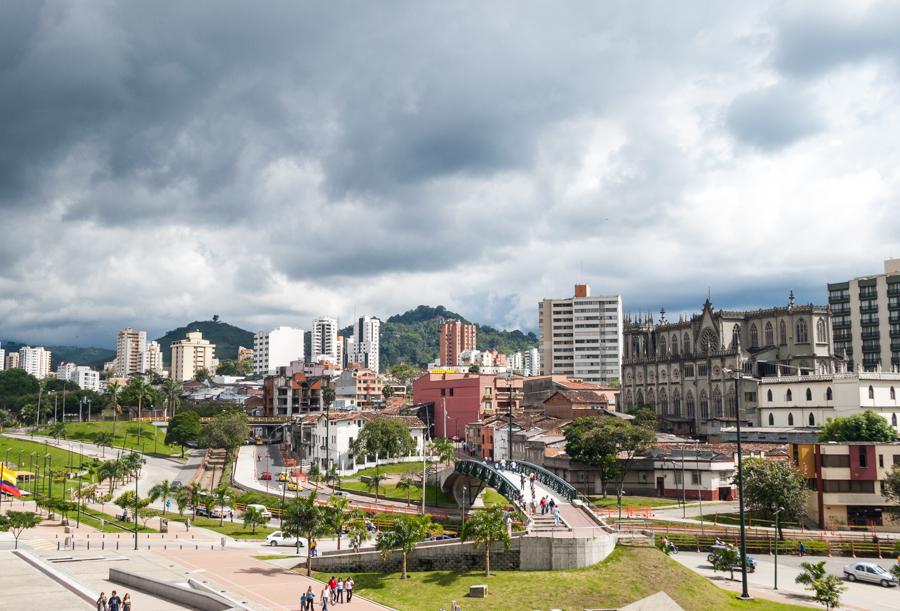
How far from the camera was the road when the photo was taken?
5594 cm

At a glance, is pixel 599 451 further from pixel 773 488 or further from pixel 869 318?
pixel 869 318

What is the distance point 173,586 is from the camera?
50.9 m

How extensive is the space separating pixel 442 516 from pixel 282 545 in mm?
19930

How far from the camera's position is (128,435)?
177750 mm

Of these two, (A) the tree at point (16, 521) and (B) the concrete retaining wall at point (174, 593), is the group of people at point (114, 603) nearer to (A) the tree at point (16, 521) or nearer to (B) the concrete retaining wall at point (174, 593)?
(B) the concrete retaining wall at point (174, 593)

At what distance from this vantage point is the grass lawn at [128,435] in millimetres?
165025

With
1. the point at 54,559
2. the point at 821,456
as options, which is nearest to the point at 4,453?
the point at 54,559

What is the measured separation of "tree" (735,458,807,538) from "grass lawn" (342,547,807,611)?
24.5 meters

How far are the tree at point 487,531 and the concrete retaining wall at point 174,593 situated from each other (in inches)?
622

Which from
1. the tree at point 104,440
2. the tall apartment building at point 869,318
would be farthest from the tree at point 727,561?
the tall apartment building at point 869,318

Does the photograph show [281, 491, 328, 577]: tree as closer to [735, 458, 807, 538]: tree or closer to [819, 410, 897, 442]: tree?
[735, 458, 807, 538]: tree

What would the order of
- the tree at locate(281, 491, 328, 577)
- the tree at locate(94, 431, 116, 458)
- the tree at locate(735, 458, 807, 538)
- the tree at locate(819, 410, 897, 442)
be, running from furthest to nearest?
1. the tree at locate(94, 431, 116, 458)
2. the tree at locate(819, 410, 897, 442)
3. the tree at locate(735, 458, 807, 538)
4. the tree at locate(281, 491, 328, 577)

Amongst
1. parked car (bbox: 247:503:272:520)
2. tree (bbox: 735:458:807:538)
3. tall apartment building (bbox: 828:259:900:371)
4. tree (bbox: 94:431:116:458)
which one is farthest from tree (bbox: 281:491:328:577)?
tall apartment building (bbox: 828:259:900:371)

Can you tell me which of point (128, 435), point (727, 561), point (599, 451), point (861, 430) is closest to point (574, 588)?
point (727, 561)
